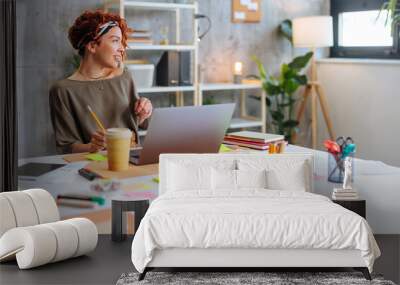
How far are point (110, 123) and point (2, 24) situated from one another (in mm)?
1052

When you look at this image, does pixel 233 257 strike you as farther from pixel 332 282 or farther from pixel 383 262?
pixel 383 262

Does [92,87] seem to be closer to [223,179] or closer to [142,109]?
[142,109]

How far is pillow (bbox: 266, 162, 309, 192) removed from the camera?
5223 mm

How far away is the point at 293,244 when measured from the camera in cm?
451

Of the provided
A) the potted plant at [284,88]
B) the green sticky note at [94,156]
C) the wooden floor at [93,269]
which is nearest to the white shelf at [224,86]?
the potted plant at [284,88]

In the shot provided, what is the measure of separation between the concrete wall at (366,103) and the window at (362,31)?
0.11 metres

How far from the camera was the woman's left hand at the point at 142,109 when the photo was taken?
19.3 ft

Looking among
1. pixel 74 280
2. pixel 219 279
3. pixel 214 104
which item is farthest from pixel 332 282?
pixel 214 104

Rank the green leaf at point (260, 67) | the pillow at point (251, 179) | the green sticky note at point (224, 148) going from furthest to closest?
the green leaf at point (260, 67) → the green sticky note at point (224, 148) → the pillow at point (251, 179)

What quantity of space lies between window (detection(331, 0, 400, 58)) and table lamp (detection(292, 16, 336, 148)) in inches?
5.4

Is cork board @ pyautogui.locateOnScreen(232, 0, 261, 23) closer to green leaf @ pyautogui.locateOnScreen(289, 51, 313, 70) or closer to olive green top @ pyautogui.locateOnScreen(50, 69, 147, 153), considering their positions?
green leaf @ pyautogui.locateOnScreen(289, 51, 313, 70)

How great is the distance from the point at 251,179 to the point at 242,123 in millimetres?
977

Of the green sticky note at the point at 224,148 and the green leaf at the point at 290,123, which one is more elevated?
the green leaf at the point at 290,123

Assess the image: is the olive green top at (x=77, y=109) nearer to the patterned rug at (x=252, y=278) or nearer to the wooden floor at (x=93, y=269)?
the wooden floor at (x=93, y=269)
